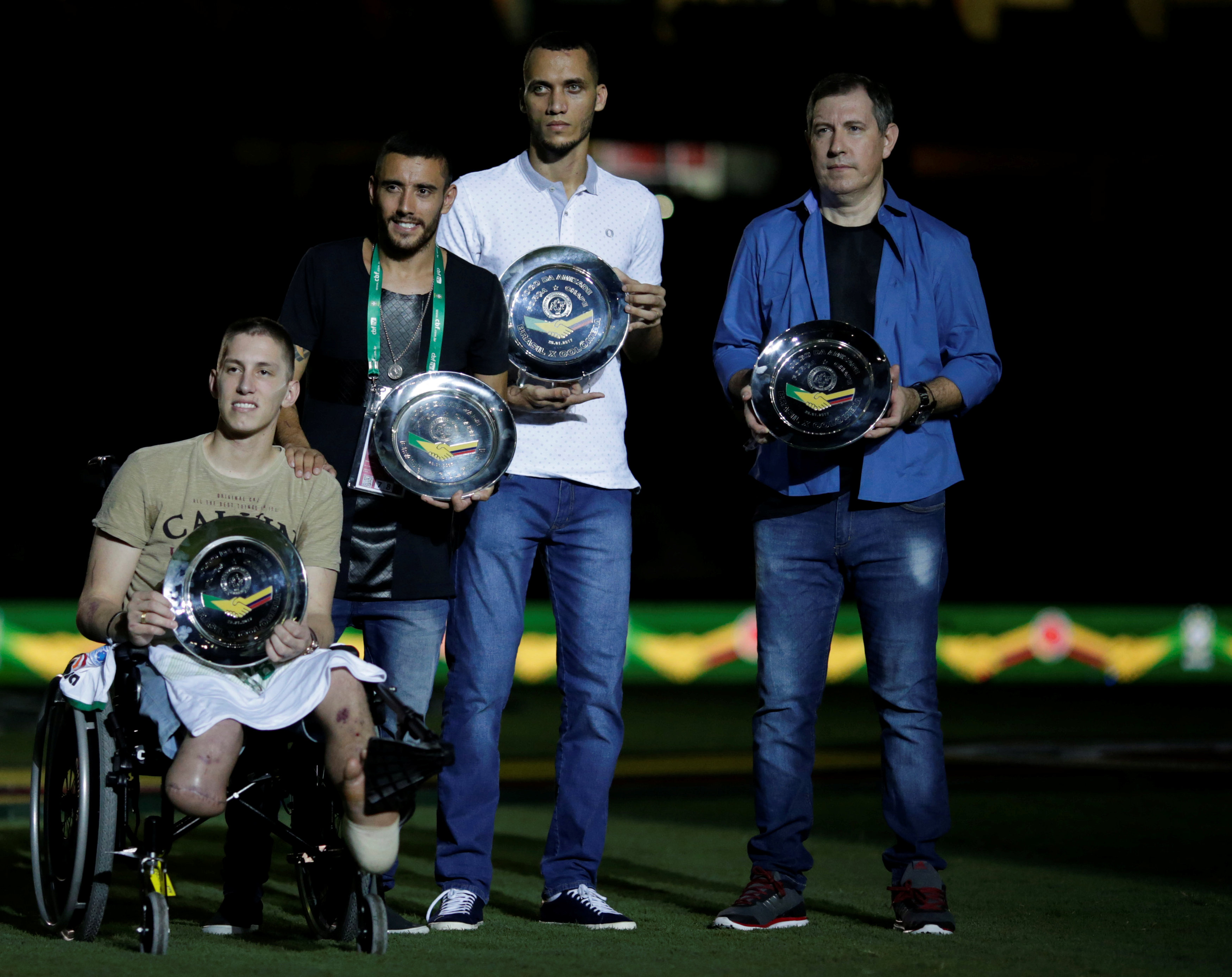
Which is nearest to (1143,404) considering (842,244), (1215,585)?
(1215,585)

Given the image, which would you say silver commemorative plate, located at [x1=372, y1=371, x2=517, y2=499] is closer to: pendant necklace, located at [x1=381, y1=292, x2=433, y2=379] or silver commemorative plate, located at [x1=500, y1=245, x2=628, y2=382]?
pendant necklace, located at [x1=381, y1=292, x2=433, y2=379]

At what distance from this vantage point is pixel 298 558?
11.5ft

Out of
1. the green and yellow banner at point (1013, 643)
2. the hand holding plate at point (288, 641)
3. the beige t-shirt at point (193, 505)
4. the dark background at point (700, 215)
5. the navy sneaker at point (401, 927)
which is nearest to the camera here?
the hand holding plate at point (288, 641)

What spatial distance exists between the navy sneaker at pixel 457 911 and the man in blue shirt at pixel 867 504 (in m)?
0.56

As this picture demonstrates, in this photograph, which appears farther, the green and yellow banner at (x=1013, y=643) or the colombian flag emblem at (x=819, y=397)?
the green and yellow banner at (x=1013, y=643)

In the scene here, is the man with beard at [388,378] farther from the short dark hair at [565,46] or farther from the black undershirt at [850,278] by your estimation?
the black undershirt at [850,278]

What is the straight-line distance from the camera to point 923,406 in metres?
3.86

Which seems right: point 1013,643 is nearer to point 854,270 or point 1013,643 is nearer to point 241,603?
point 854,270

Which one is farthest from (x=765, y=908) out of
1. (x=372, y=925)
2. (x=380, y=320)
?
(x=380, y=320)

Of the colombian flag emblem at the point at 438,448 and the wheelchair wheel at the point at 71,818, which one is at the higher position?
the colombian flag emblem at the point at 438,448

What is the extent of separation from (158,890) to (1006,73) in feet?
49.3

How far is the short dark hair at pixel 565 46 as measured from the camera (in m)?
3.99

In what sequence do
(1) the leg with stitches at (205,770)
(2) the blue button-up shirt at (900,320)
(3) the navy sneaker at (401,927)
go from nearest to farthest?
(1) the leg with stitches at (205,770) < (3) the navy sneaker at (401,927) < (2) the blue button-up shirt at (900,320)

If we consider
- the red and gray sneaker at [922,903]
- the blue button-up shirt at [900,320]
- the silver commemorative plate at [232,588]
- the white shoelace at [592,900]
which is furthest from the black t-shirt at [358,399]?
the red and gray sneaker at [922,903]
